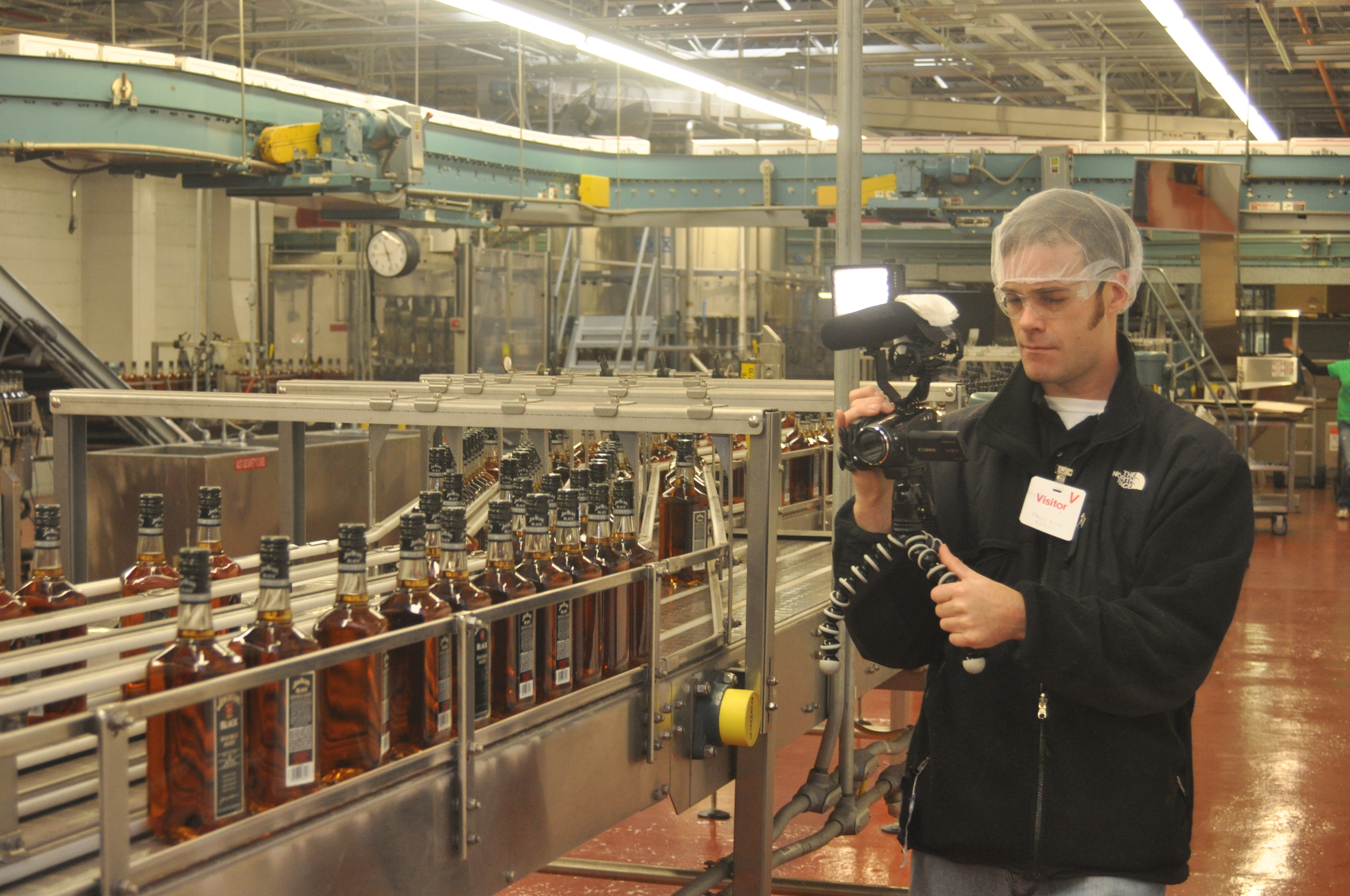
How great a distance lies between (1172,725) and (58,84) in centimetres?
439

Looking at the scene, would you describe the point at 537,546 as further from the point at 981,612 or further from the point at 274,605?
the point at 981,612

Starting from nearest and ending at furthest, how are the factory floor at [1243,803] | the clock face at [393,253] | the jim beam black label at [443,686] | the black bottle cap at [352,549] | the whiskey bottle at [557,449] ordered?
1. the black bottle cap at [352,549]
2. the jim beam black label at [443,686]
3. the whiskey bottle at [557,449]
4. the factory floor at [1243,803]
5. the clock face at [393,253]

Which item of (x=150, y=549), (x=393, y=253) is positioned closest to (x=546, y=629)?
(x=150, y=549)

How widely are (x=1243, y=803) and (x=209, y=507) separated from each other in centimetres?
377

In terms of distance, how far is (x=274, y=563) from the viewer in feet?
4.28

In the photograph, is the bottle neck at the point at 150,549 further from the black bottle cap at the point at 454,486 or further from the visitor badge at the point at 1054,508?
the visitor badge at the point at 1054,508

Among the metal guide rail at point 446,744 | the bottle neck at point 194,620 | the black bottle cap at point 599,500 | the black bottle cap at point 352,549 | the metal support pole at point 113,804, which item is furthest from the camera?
the black bottle cap at point 599,500

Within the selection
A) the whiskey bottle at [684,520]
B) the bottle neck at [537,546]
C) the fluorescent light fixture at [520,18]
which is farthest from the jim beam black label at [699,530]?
the fluorescent light fixture at [520,18]

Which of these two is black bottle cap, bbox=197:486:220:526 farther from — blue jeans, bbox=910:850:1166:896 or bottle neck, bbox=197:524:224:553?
blue jeans, bbox=910:850:1166:896

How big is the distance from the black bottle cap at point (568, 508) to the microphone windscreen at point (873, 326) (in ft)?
1.55

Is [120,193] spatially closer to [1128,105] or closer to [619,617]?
[1128,105]

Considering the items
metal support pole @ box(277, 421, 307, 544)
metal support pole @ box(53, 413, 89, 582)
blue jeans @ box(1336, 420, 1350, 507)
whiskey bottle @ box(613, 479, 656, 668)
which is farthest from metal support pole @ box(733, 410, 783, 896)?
blue jeans @ box(1336, 420, 1350, 507)

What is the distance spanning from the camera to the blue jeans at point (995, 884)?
4.99 ft

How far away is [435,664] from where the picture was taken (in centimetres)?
149
